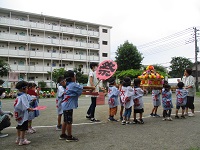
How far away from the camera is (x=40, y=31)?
1501 inches

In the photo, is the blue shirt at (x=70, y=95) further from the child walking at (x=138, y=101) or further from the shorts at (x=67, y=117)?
the child walking at (x=138, y=101)

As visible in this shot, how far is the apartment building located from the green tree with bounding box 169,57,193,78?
26.4 meters

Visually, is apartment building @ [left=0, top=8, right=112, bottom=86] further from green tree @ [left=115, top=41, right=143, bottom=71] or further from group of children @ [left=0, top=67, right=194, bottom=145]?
group of children @ [left=0, top=67, right=194, bottom=145]

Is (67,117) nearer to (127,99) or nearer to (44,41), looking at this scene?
(127,99)

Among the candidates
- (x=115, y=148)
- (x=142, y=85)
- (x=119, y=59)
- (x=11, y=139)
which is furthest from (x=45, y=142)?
(x=119, y=59)

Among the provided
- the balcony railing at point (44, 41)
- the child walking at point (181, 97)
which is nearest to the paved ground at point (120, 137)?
the child walking at point (181, 97)

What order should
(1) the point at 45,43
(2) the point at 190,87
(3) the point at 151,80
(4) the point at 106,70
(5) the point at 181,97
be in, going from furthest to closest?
(1) the point at 45,43
(2) the point at 190,87
(5) the point at 181,97
(3) the point at 151,80
(4) the point at 106,70

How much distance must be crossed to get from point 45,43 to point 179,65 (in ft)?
132

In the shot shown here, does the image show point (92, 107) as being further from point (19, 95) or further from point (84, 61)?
point (84, 61)

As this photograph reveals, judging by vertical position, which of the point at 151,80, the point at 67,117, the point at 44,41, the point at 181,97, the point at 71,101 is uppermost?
the point at 44,41

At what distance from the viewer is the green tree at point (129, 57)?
122ft

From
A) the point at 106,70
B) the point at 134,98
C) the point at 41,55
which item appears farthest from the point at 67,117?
the point at 41,55

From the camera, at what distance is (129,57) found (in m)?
37.4

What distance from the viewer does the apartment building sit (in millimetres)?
35188
